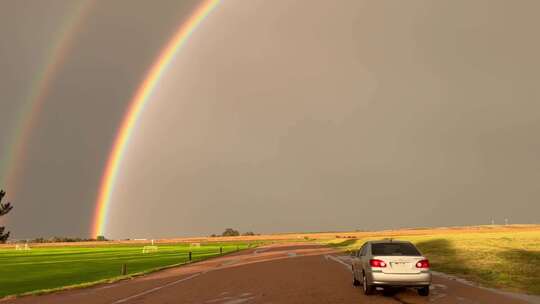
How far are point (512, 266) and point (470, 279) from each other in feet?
21.7

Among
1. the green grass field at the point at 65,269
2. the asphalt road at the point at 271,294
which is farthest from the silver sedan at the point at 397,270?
the green grass field at the point at 65,269

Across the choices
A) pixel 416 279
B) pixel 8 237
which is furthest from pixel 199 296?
pixel 8 237

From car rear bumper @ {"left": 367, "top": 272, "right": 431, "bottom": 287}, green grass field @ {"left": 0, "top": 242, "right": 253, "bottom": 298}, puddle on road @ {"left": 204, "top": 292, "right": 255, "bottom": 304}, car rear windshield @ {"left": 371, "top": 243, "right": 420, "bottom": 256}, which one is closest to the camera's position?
puddle on road @ {"left": 204, "top": 292, "right": 255, "bottom": 304}

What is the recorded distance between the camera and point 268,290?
1788 centimetres

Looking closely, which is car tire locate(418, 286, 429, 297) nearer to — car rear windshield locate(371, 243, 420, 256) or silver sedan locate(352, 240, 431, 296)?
silver sedan locate(352, 240, 431, 296)

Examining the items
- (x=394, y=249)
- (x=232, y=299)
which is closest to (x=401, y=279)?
(x=394, y=249)

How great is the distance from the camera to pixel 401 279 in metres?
15.2

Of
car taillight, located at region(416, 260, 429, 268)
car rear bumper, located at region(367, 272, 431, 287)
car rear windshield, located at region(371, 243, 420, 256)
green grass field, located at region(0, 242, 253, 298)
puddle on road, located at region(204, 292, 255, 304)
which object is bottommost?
green grass field, located at region(0, 242, 253, 298)

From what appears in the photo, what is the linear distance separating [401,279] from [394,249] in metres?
1.49

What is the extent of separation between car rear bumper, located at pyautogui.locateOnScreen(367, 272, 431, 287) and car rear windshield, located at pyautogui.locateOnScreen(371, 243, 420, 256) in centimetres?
78

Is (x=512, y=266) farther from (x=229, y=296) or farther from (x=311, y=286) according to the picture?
(x=229, y=296)

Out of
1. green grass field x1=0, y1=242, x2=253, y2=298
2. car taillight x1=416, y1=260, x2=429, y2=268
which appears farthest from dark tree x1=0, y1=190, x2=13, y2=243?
car taillight x1=416, y1=260, x2=429, y2=268

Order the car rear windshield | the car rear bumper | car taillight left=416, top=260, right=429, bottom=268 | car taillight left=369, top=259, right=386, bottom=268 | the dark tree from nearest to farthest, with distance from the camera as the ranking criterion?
the car rear bumper → car taillight left=416, top=260, right=429, bottom=268 → car taillight left=369, top=259, right=386, bottom=268 → the car rear windshield → the dark tree

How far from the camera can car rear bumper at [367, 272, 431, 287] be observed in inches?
598
